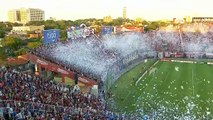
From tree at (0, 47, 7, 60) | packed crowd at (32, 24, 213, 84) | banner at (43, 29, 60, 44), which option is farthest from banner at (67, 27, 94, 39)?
tree at (0, 47, 7, 60)

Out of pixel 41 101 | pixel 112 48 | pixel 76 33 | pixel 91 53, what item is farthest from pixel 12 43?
pixel 41 101

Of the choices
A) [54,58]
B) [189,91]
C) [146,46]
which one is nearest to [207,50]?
[146,46]

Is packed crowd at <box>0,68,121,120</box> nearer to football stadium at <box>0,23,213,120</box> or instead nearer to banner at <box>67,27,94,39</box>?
football stadium at <box>0,23,213,120</box>

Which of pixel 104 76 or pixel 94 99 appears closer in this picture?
pixel 94 99

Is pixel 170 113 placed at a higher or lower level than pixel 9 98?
lower

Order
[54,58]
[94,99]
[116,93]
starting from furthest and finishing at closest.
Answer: [54,58] → [116,93] → [94,99]

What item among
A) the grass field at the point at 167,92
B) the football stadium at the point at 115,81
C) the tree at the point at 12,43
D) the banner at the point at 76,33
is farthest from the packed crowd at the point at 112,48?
the tree at the point at 12,43

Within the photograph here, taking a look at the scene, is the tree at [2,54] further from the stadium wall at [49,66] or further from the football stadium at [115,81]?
the stadium wall at [49,66]

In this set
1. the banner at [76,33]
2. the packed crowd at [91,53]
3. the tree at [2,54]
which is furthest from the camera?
the tree at [2,54]

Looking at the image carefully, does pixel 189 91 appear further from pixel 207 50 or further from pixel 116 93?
pixel 207 50

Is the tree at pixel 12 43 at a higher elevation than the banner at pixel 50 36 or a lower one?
lower
